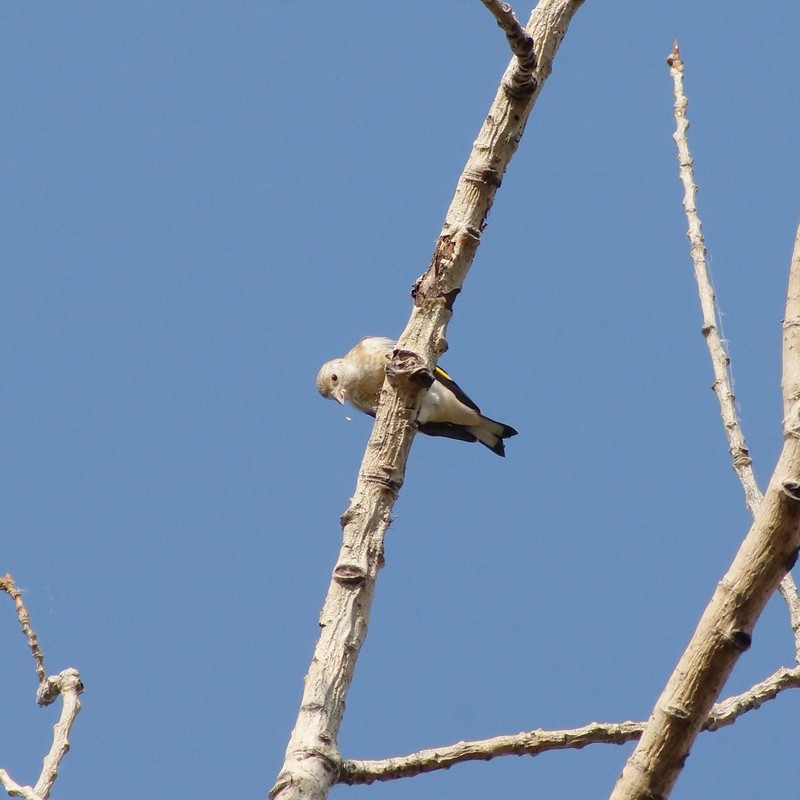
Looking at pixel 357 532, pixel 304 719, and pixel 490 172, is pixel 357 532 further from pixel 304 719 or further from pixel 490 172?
pixel 490 172

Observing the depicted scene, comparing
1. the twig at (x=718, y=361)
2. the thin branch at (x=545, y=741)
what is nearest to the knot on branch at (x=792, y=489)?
the twig at (x=718, y=361)

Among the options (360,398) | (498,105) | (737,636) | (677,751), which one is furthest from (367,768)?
(360,398)

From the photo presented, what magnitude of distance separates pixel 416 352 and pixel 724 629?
1.46 m

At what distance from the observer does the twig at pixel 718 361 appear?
308cm

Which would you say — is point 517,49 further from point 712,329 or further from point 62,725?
point 62,725

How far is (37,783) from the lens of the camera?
2.62 metres

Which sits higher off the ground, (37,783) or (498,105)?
(498,105)

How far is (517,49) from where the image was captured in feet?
9.93

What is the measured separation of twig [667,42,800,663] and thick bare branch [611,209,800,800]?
1010 millimetres

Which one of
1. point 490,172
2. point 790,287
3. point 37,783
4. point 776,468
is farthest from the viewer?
point 490,172

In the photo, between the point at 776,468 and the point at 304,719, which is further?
the point at 304,719

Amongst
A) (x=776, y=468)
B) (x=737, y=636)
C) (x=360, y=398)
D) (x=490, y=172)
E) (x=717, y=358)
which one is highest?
(x=360, y=398)

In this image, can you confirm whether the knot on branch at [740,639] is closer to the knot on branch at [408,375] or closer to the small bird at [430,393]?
the knot on branch at [408,375]

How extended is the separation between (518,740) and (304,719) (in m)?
0.68
